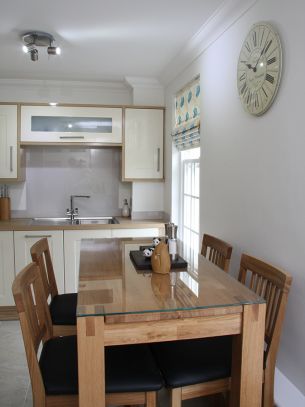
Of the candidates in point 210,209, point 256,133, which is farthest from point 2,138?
point 256,133

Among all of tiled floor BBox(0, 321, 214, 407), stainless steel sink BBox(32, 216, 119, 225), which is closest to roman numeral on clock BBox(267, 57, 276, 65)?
tiled floor BBox(0, 321, 214, 407)

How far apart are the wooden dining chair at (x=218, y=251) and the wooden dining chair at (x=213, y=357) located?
1.32 ft

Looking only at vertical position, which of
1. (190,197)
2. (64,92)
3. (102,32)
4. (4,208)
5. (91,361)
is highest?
(102,32)

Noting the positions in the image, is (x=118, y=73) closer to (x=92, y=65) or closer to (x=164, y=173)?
(x=92, y=65)

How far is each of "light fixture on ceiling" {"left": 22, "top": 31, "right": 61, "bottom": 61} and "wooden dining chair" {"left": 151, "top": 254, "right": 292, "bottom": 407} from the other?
2.29m

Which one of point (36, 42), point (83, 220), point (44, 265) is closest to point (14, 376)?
point (44, 265)

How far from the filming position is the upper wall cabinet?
12.8 feet

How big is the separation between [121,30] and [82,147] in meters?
1.79

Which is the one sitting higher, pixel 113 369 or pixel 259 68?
pixel 259 68

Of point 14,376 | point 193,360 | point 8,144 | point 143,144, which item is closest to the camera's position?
point 193,360

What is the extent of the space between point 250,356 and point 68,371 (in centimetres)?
75

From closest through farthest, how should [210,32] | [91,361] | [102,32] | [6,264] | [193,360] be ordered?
1. [91,361]
2. [193,360]
3. [210,32]
4. [102,32]
5. [6,264]

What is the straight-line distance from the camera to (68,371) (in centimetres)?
156

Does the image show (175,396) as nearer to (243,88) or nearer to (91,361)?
(91,361)
